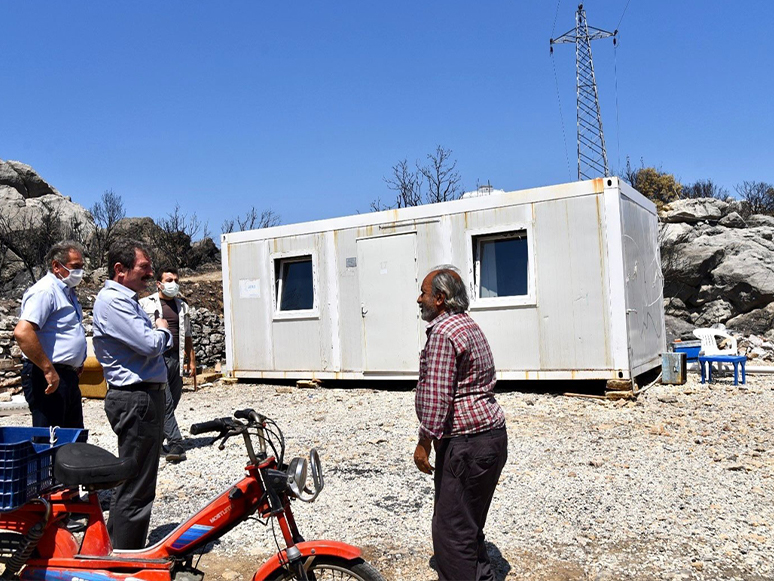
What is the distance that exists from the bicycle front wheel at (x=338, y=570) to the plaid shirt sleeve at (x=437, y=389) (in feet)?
2.08

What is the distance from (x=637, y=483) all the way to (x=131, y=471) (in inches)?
153

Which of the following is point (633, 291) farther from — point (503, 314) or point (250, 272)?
point (250, 272)

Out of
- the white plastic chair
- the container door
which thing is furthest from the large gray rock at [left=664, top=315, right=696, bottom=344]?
the container door

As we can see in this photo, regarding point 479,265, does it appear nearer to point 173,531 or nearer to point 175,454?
point 175,454

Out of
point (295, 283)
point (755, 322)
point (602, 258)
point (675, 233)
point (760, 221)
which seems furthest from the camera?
point (760, 221)

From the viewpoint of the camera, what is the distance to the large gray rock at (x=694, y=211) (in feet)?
72.9

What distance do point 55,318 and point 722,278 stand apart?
17.9m

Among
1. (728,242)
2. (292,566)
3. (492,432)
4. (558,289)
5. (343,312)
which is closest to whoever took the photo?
(292,566)

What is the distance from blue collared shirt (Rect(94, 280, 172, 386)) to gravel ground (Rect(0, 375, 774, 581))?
4.39 feet

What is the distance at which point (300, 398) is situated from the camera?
9.93 m

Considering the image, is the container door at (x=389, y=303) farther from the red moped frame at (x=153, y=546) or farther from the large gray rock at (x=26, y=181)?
the large gray rock at (x=26, y=181)

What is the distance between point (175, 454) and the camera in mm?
6254

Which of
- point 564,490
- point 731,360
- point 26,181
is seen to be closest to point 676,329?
point 731,360

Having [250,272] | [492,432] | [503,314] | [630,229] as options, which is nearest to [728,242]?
[630,229]
